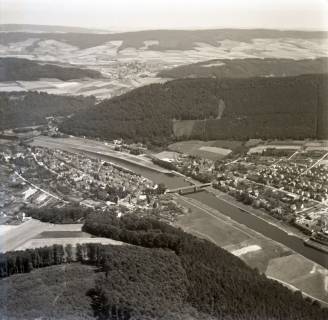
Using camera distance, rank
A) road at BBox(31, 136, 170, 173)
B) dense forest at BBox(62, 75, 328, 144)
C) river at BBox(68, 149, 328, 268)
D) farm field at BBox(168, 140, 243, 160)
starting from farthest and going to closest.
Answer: dense forest at BBox(62, 75, 328, 144) → farm field at BBox(168, 140, 243, 160) → road at BBox(31, 136, 170, 173) → river at BBox(68, 149, 328, 268)

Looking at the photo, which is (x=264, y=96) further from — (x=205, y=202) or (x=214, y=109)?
(x=205, y=202)

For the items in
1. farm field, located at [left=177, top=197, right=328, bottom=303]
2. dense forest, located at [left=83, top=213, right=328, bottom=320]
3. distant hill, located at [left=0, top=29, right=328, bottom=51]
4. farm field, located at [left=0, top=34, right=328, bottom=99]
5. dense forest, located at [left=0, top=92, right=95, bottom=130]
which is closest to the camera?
dense forest, located at [left=83, top=213, right=328, bottom=320]

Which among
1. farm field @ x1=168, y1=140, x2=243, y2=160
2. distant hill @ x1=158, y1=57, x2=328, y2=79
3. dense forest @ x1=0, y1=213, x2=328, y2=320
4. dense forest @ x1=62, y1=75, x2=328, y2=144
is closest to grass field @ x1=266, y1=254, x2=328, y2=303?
dense forest @ x1=0, y1=213, x2=328, y2=320

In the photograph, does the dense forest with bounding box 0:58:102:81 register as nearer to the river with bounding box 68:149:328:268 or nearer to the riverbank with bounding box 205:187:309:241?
the river with bounding box 68:149:328:268

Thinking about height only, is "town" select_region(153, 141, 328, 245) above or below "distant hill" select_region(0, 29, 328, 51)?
below

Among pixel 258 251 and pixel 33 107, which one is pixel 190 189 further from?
pixel 33 107

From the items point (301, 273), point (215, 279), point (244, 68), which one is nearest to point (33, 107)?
point (244, 68)

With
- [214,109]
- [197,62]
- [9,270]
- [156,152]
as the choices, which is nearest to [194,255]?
[9,270]
